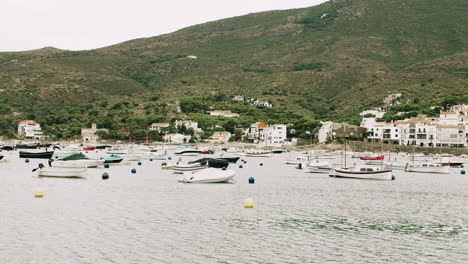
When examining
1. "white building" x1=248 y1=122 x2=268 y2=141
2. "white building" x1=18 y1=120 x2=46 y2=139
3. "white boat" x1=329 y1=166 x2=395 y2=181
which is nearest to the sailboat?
"white boat" x1=329 y1=166 x2=395 y2=181

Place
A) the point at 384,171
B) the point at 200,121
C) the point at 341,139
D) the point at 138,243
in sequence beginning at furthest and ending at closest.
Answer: the point at 200,121
the point at 341,139
the point at 384,171
the point at 138,243

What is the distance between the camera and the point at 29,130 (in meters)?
189

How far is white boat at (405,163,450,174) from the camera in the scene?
263 feet

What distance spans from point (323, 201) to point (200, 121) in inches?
6239

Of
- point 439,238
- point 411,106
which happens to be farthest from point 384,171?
point 411,106

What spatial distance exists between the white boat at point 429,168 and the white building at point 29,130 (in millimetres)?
140473

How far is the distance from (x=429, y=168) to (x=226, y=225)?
6041 centimetres

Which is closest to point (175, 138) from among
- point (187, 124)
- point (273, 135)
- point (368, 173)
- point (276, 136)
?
point (187, 124)

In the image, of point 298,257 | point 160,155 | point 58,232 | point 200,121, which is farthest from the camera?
point 200,121

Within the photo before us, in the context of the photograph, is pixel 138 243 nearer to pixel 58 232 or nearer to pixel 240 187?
pixel 58 232

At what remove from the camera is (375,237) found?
2620 centimetres

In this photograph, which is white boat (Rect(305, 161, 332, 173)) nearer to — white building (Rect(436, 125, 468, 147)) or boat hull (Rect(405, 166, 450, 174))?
boat hull (Rect(405, 166, 450, 174))

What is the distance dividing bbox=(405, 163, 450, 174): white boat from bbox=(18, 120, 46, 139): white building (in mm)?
140473

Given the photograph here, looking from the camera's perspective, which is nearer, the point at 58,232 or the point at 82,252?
the point at 82,252
